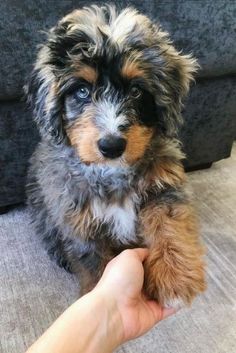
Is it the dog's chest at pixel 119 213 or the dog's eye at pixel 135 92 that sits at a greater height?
the dog's eye at pixel 135 92

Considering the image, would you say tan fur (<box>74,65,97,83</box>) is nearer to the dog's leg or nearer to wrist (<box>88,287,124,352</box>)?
the dog's leg

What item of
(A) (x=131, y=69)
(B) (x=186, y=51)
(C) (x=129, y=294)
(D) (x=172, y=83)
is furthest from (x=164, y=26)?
(C) (x=129, y=294)

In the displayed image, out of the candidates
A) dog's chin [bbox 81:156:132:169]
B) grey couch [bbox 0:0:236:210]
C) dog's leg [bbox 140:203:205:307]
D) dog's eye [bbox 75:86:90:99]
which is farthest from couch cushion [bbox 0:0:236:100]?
dog's leg [bbox 140:203:205:307]

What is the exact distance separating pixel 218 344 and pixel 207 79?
1.24m

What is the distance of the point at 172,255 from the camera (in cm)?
142

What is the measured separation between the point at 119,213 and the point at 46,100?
0.45 meters

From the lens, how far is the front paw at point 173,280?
1.35 meters

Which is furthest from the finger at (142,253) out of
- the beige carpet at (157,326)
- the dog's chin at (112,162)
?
the beige carpet at (157,326)

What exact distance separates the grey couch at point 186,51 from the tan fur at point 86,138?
529 millimetres

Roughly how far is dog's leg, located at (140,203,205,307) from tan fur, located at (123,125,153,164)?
0.24 meters

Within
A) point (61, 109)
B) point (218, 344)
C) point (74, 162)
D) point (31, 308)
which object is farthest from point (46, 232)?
point (218, 344)

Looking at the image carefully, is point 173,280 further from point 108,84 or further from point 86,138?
point 108,84

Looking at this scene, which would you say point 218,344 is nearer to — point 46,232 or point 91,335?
point 91,335

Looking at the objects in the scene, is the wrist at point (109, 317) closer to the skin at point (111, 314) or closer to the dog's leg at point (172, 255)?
the skin at point (111, 314)
